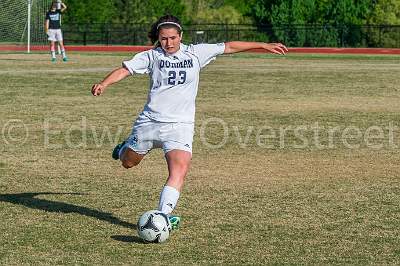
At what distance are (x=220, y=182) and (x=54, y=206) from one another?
2424 mm

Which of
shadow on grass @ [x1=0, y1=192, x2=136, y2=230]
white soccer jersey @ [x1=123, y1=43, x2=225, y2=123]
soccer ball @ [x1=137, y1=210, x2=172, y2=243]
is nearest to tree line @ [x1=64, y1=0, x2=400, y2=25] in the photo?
shadow on grass @ [x1=0, y1=192, x2=136, y2=230]

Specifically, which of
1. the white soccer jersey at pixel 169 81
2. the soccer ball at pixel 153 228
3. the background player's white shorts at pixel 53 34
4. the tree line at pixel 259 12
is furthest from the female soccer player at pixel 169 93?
the tree line at pixel 259 12

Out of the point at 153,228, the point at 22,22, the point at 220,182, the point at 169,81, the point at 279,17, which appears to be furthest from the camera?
→ the point at 279,17

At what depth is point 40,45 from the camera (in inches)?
2061

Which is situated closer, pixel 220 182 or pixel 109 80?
pixel 109 80

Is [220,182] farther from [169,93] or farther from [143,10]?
[143,10]

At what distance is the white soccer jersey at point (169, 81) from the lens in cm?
905

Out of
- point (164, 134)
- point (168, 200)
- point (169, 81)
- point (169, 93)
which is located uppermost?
point (169, 81)

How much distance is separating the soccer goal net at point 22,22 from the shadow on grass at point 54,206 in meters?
33.8

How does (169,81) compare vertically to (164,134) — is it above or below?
above

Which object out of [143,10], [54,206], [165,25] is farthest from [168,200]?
[143,10]

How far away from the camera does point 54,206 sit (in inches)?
399

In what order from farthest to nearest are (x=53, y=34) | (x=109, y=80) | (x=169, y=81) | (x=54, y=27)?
1. (x=54, y=27)
2. (x=53, y=34)
3. (x=169, y=81)
4. (x=109, y=80)

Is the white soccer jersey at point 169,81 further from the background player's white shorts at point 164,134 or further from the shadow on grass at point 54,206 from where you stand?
the shadow on grass at point 54,206
